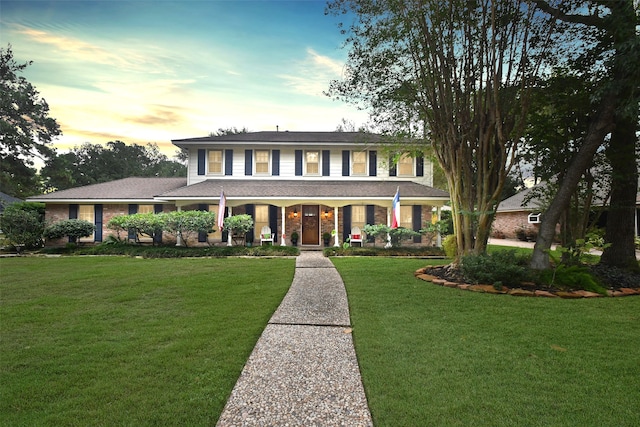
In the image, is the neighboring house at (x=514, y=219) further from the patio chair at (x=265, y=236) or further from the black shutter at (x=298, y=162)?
the patio chair at (x=265, y=236)

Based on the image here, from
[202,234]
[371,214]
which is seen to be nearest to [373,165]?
[371,214]

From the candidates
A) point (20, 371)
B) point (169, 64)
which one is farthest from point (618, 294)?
point (169, 64)

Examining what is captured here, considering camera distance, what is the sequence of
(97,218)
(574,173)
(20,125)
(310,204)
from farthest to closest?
(20,125) → (310,204) → (97,218) → (574,173)

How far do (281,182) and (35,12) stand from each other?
10413 mm

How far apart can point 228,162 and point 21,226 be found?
9.33 metres

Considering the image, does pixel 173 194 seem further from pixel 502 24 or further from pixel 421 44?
pixel 502 24

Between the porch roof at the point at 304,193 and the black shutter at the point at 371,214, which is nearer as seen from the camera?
the porch roof at the point at 304,193

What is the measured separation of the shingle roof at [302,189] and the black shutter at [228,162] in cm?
47

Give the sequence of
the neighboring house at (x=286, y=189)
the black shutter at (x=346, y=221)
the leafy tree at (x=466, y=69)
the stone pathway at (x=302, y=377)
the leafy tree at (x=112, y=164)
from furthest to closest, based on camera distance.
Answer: the leafy tree at (x=112, y=164), the black shutter at (x=346, y=221), the neighboring house at (x=286, y=189), the leafy tree at (x=466, y=69), the stone pathway at (x=302, y=377)

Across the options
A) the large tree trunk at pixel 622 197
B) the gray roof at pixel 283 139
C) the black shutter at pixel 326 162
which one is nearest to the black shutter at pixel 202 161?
the gray roof at pixel 283 139

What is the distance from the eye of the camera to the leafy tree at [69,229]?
14.7 meters

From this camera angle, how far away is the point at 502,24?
7602 millimetres

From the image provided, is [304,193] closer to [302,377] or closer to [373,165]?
[373,165]

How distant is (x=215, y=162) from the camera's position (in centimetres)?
1675
